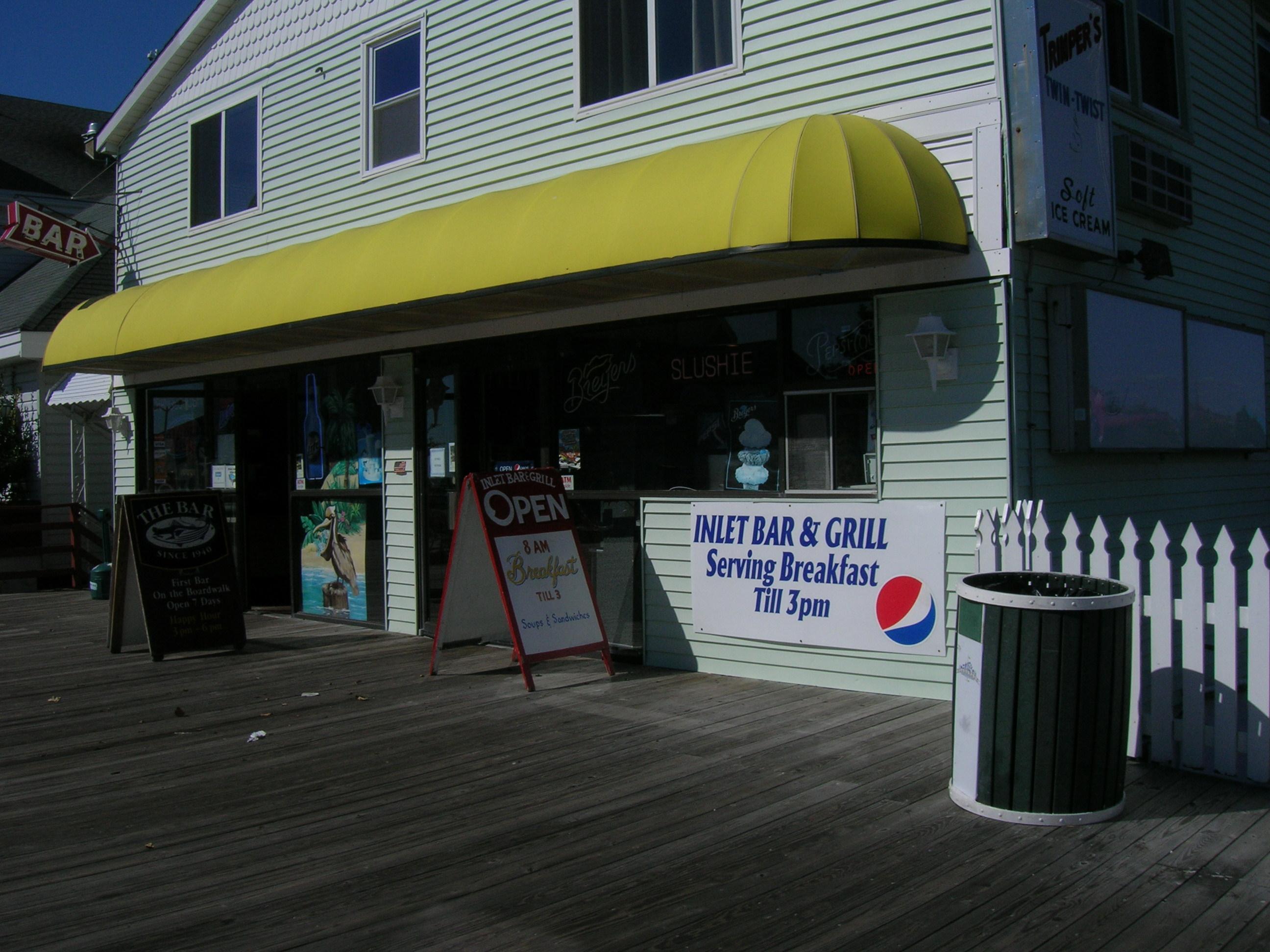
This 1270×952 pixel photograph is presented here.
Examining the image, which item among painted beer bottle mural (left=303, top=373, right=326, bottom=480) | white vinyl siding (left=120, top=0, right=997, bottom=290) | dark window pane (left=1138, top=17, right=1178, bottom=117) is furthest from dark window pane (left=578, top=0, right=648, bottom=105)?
painted beer bottle mural (left=303, top=373, right=326, bottom=480)

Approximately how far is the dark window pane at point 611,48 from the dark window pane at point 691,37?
0.57 ft

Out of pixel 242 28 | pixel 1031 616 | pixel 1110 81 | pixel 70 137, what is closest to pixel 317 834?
pixel 1031 616

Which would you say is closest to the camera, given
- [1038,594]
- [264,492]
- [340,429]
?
[1038,594]

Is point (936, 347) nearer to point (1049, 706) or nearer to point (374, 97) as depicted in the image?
point (1049, 706)

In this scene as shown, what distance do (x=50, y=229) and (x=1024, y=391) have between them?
1221 cm

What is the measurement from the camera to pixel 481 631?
8.62 meters

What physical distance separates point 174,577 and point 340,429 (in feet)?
7.96

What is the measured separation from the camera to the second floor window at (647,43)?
8.45 meters

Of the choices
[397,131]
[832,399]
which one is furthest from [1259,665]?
[397,131]

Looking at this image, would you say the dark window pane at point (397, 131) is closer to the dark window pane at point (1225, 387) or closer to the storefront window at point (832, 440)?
the storefront window at point (832, 440)

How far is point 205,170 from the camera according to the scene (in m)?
13.5

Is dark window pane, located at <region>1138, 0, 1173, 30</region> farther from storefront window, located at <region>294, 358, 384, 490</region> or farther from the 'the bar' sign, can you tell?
the 'the bar' sign

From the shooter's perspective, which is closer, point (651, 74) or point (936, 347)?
point (936, 347)

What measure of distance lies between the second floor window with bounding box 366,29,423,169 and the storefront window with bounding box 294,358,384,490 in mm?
2104
